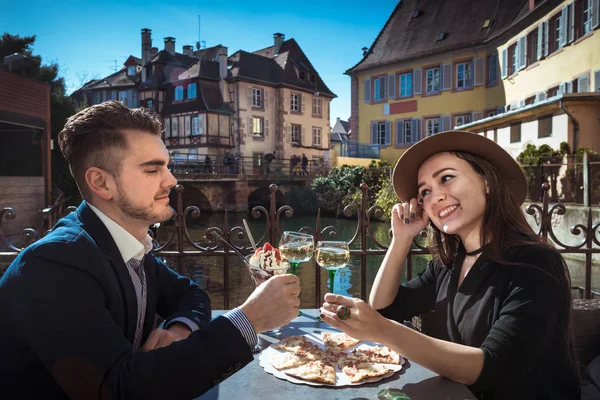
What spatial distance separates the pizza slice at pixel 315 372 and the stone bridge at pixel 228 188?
26.2 meters

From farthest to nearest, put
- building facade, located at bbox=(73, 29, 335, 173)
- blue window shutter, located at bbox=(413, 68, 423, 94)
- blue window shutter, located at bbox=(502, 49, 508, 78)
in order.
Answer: building facade, located at bbox=(73, 29, 335, 173) < blue window shutter, located at bbox=(413, 68, 423, 94) < blue window shutter, located at bbox=(502, 49, 508, 78)

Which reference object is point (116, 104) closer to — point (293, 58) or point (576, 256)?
point (576, 256)

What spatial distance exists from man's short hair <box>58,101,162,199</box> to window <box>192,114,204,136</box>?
107 feet

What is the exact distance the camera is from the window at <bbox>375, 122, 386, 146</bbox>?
90.1 feet

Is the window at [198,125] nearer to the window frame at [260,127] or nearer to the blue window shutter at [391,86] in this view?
the window frame at [260,127]

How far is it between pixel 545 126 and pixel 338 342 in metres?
15.0

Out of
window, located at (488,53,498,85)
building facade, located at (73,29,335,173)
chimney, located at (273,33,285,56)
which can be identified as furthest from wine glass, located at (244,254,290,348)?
chimney, located at (273,33,285,56)

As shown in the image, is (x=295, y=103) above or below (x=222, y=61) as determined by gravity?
below

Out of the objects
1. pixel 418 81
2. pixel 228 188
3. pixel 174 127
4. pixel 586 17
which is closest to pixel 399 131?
pixel 418 81

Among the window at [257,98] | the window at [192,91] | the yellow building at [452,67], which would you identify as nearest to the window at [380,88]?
the yellow building at [452,67]

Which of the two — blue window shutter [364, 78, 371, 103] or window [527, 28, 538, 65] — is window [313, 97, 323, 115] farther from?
window [527, 28, 538, 65]

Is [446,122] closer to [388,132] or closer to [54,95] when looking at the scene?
[388,132]

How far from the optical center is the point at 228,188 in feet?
98.2

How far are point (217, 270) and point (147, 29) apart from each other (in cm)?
3271
